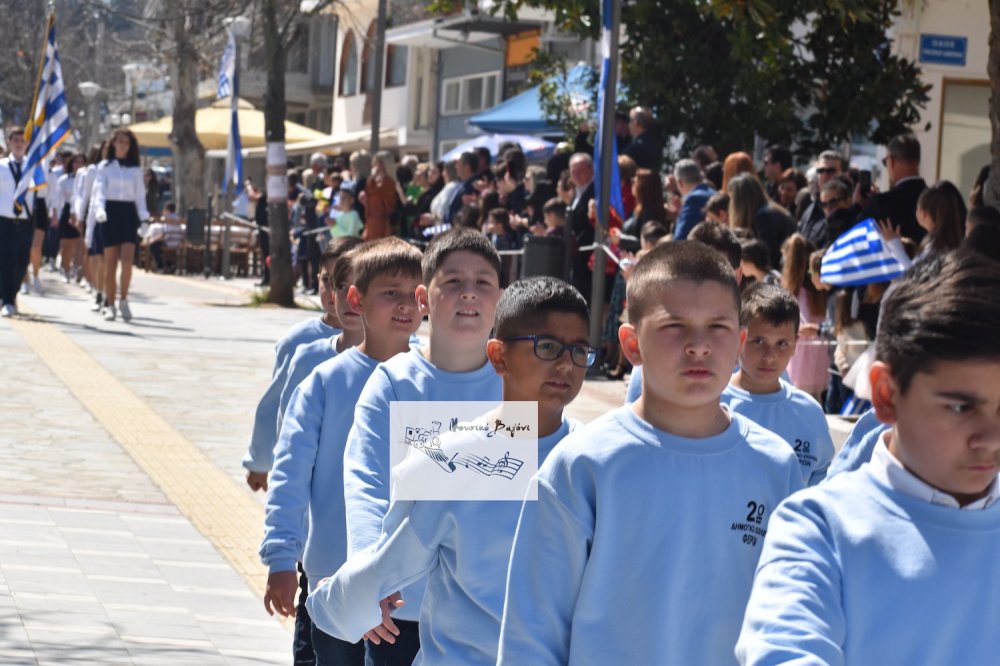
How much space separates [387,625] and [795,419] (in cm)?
157

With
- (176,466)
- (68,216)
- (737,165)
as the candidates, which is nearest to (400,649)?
(176,466)

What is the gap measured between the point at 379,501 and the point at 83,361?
36.2 feet

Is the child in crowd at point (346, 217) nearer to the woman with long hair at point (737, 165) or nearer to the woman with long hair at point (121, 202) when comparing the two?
the woman with long hair at point (121, 202)

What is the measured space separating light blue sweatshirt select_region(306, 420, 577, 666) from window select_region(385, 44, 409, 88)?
44250 millimetres

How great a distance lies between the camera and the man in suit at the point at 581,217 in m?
15.4

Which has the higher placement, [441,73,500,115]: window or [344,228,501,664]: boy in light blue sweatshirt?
[441,73,500,115]: window

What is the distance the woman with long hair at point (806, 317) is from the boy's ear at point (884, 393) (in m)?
7.65

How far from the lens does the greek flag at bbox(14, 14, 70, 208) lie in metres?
19.9

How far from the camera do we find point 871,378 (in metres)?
2.59

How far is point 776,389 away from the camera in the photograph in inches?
204

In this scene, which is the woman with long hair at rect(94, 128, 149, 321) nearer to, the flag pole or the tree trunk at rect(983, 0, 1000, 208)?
the flag pole

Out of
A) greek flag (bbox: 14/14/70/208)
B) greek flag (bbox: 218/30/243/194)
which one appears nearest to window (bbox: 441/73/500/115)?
greek flag (bbox: 218/30/243/194)

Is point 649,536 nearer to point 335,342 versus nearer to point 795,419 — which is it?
point 795,419

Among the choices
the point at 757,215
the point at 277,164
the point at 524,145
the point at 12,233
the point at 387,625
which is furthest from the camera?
the point at 277,164
